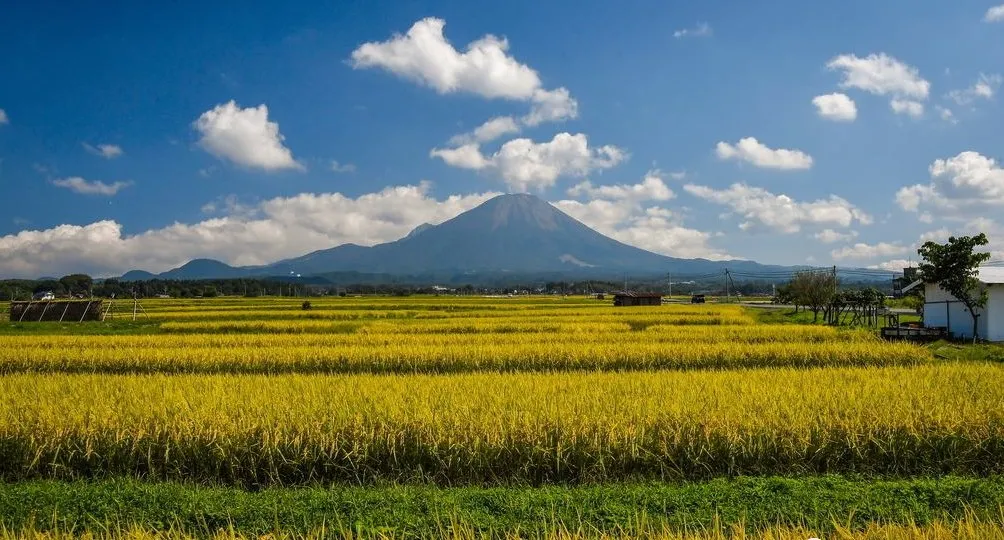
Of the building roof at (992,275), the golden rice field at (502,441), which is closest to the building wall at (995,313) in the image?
the building roof at (992,275)

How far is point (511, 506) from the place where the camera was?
599cm

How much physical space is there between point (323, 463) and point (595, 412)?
3636mm

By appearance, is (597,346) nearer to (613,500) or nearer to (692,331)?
(692,331)

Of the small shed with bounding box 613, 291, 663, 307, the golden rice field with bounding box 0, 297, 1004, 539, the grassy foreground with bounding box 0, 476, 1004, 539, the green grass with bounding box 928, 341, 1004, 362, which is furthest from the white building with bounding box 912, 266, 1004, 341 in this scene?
the small shed with bounding box 613, 291, 663, 307

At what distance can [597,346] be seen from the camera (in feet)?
59.7

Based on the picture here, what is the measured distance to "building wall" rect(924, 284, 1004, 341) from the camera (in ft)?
81.4

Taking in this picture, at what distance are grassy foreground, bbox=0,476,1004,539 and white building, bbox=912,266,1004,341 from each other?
23.5m

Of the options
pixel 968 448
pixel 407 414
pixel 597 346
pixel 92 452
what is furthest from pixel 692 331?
pixel 92 452

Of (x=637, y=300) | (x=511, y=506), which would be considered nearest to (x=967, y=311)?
(x=511, y=506)

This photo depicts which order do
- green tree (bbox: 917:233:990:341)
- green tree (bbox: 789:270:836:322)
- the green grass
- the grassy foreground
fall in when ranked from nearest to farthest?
the grassy foreground < the green grass < green tree (bbox: 917:233:990:341) < green tree (bbox: 789:270:836:322)

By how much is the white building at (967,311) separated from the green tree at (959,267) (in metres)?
0.50

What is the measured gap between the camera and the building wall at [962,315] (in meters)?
24.8

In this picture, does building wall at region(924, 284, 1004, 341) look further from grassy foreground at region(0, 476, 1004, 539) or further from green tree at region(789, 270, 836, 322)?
grassy foreground at region(0, 476, 1004, 539)

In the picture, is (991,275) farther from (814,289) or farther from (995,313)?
(814,289)
